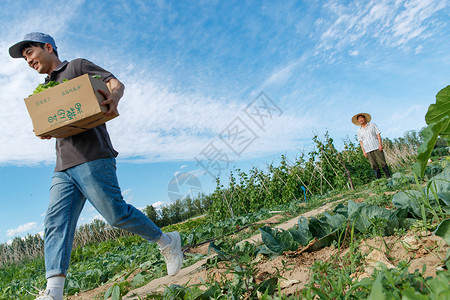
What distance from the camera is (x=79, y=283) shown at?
330 centimetres

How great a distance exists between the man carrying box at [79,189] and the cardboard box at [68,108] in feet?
0.24

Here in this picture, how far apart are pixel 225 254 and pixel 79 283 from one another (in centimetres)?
234

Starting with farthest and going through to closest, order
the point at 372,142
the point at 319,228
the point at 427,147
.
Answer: the point at 372,142 < the point at 319,228 < the point at 427,147

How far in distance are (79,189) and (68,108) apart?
63 cm

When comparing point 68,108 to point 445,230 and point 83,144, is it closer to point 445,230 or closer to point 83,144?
point 83,144

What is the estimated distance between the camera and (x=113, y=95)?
221 cm

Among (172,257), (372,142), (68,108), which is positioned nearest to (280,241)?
(172,257)

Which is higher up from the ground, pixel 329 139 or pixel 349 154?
pixel 329 139

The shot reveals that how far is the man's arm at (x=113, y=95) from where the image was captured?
84.3 inches

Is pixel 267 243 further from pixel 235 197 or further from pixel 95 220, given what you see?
pixel 95 220

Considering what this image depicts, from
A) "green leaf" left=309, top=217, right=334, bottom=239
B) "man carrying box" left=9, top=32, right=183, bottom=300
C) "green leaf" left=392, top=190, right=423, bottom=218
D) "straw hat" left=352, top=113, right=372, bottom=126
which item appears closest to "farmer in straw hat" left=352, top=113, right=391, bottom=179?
"straw hat" left=352, top=113, right=372, bottom=126

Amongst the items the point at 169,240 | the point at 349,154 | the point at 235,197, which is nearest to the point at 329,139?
the point at 349,154

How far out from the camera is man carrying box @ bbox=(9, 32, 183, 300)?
7.05 feet

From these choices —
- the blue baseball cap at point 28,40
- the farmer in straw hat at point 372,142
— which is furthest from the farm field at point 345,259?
the farmer in straw hat at point 372,142
